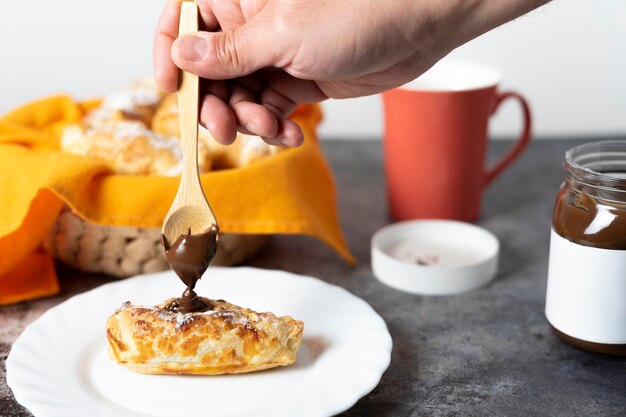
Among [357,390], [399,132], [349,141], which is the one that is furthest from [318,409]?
[349,141]

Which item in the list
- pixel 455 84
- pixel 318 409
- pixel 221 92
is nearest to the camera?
pixel 318 409

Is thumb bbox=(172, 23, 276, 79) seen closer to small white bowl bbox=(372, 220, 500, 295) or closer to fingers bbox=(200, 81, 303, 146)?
fingers bbox=(200, 81, 303, 146)

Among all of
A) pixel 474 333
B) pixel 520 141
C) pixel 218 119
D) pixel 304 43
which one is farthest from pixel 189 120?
pixel 520 141

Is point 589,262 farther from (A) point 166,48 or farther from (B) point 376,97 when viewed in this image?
(B) point 376,97

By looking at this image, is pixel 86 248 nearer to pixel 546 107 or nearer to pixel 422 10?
pixel 422 10

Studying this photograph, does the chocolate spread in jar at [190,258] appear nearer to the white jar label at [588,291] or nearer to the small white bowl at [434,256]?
the small white bowl at [434,256]

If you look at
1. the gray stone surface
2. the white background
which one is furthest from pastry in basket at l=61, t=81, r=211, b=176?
the white background
